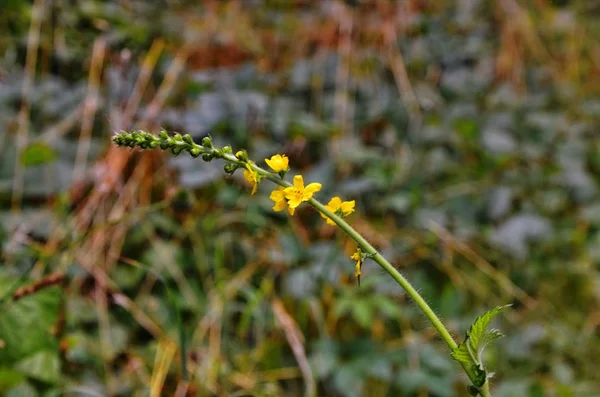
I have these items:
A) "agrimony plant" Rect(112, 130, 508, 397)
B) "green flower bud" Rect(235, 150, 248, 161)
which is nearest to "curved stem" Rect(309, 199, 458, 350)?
"agrimony plant" Rect(112, 130, 508, 397)

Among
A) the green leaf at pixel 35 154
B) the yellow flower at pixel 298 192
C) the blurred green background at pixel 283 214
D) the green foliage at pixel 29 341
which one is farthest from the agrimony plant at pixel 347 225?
the green leaf at pixel 35 154

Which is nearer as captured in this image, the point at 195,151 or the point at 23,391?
the point at 195,151

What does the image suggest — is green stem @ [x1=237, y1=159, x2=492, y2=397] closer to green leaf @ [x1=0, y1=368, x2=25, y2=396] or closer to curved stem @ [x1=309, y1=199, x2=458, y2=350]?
curved stem @ [x1=309, y1=199, x2=458, y2=350]

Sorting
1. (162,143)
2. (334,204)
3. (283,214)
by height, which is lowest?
(162,143)

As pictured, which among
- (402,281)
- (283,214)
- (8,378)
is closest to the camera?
(402,281)

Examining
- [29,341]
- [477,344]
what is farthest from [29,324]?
[477,344]

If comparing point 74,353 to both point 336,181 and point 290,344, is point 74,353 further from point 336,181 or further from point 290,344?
→ point 336,181

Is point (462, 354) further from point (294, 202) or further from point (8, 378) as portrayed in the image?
point (8, 378)
